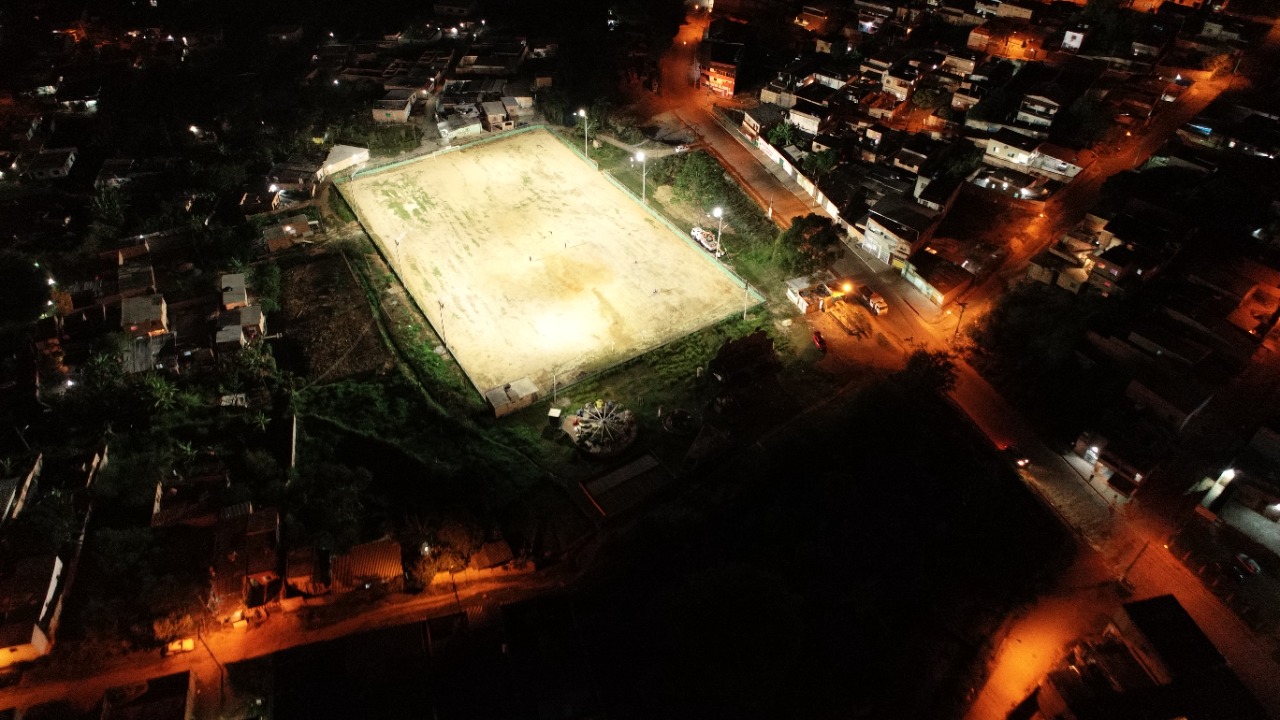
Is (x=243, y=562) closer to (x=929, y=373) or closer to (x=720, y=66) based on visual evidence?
(x=929, y=373)

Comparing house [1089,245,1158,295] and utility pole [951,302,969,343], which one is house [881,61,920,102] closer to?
house [1089,245,1158,295]

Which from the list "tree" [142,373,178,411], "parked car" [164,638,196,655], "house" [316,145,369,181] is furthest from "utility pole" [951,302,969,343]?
"house" [316,145,369,181]

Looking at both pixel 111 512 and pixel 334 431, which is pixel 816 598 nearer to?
pixel 334 431

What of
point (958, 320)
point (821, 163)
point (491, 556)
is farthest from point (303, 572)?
point (821, 163)

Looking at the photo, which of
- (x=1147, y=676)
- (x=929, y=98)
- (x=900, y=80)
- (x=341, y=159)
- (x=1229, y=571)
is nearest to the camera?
(x=1147, y=676)

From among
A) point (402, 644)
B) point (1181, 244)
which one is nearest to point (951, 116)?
point (1181, 244)

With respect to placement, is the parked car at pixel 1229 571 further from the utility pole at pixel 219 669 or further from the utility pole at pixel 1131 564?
the utility pole at pixel 219 669

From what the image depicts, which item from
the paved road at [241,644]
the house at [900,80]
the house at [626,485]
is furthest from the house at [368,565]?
the house at [900,80]
